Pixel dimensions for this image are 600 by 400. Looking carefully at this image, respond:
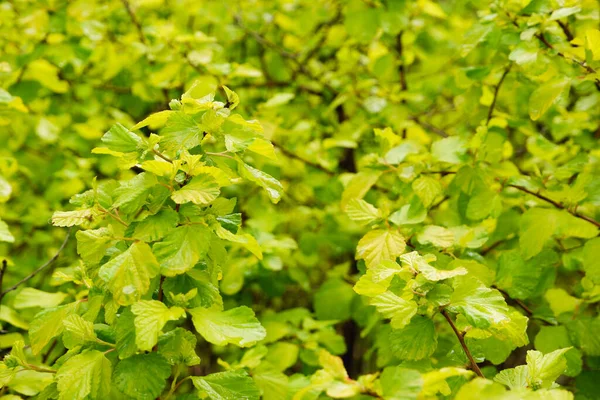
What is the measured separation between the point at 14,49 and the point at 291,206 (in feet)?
4.29

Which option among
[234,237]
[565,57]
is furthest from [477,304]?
[565,57]

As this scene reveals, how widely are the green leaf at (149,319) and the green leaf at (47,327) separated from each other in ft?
0.86

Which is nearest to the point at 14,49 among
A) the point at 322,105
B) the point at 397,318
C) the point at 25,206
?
the point at 25,206

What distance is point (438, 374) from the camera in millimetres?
700

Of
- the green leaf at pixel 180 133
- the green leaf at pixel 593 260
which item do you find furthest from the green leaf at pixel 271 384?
the green leaf at pixel 593 260

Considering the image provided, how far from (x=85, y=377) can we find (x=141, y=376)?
0.32ft

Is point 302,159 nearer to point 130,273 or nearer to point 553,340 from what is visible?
point 553,340

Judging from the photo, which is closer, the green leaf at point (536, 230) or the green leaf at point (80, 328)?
the green leaf at point (80, 328)

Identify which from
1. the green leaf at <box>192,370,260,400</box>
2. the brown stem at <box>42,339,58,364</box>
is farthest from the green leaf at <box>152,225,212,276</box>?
the brown stem at <box>42,339,58,364</box>

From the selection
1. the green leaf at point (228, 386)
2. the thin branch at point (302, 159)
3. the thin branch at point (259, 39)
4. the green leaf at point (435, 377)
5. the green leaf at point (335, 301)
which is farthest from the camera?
the thin branch at point (259, 39)

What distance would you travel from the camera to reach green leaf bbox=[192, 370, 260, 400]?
912 millimetres

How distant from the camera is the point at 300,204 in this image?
249 cm

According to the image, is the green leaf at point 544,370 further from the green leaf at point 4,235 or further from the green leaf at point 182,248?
the green leaf at point 4,235

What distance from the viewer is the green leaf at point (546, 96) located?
4.05ft
